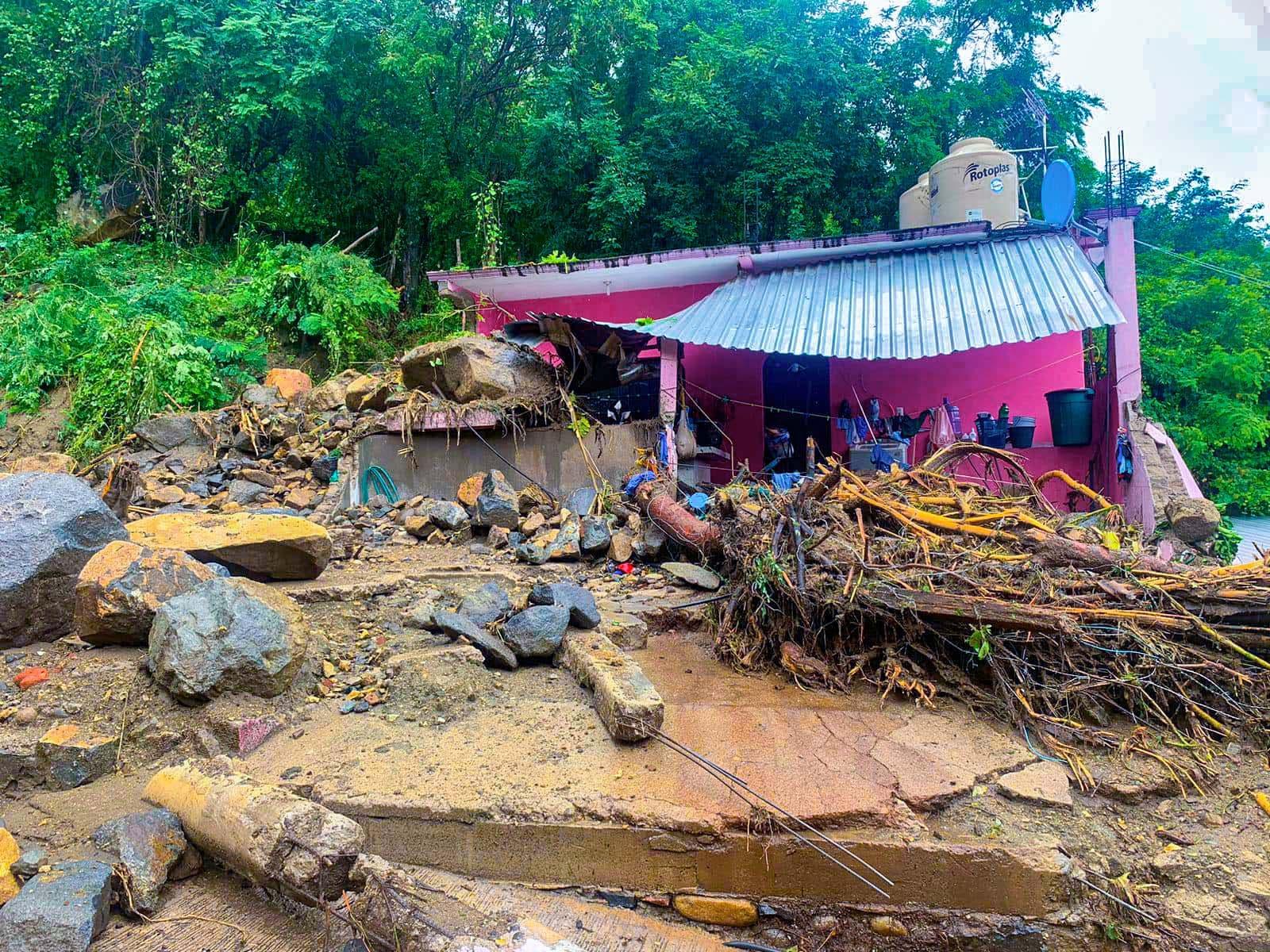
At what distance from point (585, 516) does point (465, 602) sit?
2.61 m

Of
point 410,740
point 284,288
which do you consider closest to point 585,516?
point 410,740

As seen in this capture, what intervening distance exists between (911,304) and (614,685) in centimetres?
564

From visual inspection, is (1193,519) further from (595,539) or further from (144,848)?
(144,848)

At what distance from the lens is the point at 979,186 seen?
8961 millimetres

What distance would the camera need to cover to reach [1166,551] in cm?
547

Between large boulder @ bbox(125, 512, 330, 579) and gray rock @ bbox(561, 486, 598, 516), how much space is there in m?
2.71

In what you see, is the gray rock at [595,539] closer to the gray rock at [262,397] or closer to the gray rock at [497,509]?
the gray rock at [497,509]

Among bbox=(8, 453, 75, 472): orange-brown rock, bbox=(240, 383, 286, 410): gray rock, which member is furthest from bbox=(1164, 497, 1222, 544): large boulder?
bbox=(8, 453, 75, 472): orange-brown rock

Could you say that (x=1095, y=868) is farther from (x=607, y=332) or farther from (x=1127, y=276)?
(x=1127, y=276)

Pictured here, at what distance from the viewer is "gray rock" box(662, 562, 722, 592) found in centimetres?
564

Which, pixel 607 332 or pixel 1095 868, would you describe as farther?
pixel 607 332

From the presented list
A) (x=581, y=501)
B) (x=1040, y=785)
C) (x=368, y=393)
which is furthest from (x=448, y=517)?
(x=1040, y=785)

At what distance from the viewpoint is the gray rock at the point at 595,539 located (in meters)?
6.38

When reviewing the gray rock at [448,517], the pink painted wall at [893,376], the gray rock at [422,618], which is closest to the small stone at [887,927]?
the gray rock at [422,618]
